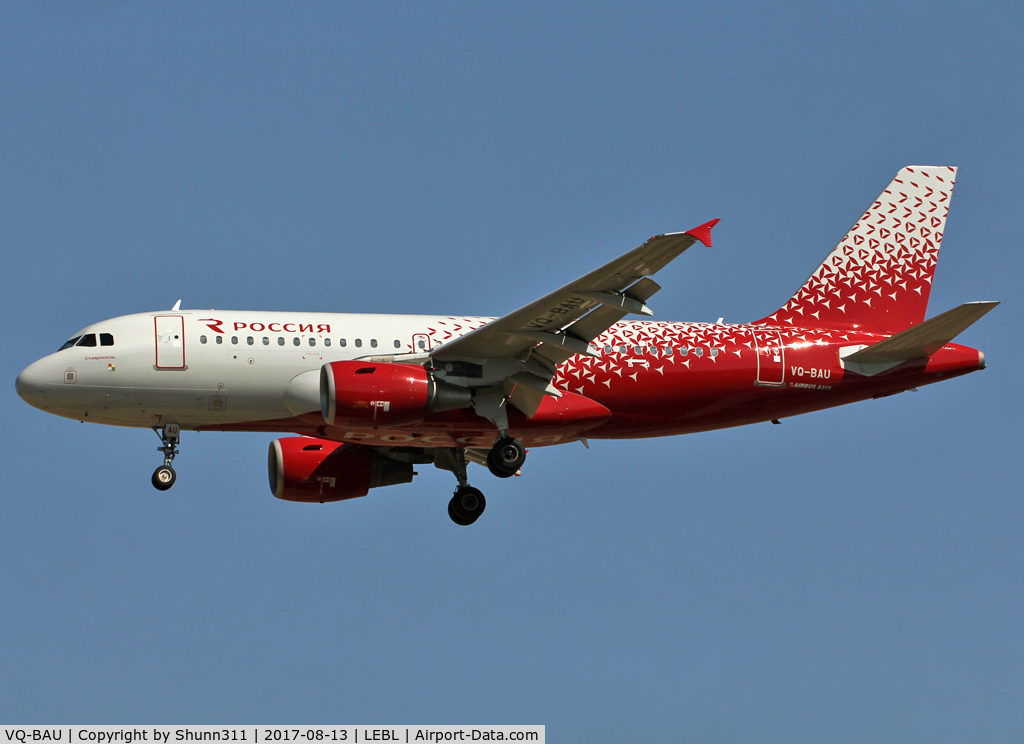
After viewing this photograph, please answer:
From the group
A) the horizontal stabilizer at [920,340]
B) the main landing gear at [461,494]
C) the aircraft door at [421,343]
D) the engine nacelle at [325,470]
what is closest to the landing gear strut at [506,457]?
the main landing gear at [461,494]

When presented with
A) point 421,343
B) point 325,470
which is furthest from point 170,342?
point 325,470

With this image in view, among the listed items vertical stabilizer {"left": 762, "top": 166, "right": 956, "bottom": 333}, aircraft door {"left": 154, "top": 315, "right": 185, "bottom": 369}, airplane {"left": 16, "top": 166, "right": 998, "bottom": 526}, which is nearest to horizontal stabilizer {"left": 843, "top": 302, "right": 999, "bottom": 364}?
airplane {"left": 16, "top": 166, "right": 998, "bottom": 526}

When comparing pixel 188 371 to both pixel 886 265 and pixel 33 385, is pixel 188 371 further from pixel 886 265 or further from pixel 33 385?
pixel 886 265

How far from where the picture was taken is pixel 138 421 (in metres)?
32.6

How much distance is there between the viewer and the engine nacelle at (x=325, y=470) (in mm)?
36312

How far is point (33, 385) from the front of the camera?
3198 cm

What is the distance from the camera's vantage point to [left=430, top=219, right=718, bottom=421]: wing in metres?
28.2

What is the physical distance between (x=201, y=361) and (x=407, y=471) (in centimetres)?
719

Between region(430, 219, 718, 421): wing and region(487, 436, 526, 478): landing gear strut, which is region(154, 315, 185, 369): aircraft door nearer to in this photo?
region(430, 219, 718, 421): wing

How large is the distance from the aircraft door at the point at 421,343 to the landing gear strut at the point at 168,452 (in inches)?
225

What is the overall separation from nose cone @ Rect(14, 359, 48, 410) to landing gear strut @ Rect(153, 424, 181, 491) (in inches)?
102

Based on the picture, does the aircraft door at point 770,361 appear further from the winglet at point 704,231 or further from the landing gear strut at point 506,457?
the winglet at point 704,231

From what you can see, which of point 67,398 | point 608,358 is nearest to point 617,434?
point 608,358

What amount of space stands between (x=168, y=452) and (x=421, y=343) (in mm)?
6262
